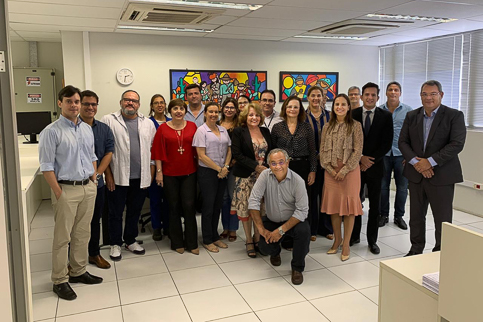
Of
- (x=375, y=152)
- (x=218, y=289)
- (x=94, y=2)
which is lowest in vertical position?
(x=218, y=289)

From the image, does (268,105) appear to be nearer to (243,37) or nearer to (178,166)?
(178,166)

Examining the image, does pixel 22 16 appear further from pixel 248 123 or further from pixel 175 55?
pixel 248 123

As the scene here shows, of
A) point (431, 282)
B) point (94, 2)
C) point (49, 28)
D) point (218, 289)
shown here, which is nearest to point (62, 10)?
point (94, 2)

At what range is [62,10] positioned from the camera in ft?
14.0

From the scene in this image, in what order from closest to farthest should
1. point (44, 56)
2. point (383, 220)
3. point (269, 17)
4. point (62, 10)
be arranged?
1. point (62, 10)
2. point (269, 17)
3. point (383, 220)
4. point (44, 56)

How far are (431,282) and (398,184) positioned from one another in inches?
135

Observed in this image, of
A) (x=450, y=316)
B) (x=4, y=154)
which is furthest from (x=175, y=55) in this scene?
→ (x=450, y=316)

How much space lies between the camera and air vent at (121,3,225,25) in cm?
420

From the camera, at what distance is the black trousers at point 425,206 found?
342 cm

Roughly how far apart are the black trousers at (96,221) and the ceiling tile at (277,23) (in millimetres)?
2726

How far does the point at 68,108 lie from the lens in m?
2.89

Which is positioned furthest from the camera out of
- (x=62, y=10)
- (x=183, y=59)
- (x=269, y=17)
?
(x=183, y=59)

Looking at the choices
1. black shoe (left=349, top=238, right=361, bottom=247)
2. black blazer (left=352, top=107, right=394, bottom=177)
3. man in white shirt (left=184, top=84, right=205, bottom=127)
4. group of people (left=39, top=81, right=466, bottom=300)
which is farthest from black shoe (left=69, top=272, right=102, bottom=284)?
black blazer (left=352, top=107, right=394, bottom=177)

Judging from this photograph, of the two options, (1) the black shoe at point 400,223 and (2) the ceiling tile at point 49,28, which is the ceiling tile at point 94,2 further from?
(1) the black shoe at point 400,223
